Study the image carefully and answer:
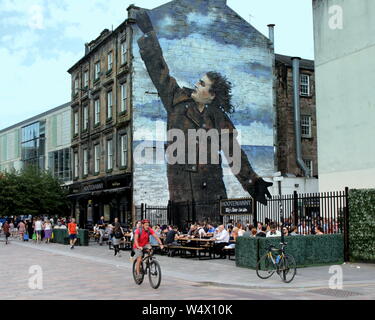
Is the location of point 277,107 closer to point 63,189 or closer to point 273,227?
point 63,189

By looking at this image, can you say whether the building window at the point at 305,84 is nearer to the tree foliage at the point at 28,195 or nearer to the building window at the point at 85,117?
the building window at the point at 85,117

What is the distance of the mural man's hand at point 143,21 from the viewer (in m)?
35.6

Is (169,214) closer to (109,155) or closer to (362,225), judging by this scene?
(109,155)

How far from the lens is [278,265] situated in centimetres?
1455

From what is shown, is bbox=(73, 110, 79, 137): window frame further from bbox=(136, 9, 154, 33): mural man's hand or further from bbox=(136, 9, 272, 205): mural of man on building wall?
bbox=(136, 9, 154, 33): mural man's hand

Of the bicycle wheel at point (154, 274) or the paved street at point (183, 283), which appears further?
the bicycle wheel at point (154, 274)

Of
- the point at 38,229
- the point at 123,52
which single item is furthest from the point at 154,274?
the point at 123,52

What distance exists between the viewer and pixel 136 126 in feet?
115

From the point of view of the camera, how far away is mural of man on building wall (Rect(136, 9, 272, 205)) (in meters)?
35.6

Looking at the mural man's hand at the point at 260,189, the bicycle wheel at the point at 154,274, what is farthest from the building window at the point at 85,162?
the bicycle wheel at the point at 154,274

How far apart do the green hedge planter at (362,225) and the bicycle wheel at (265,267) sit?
14.9ft

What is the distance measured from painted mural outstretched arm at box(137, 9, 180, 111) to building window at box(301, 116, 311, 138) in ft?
36.6

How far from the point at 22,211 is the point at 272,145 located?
1834 centimetres
